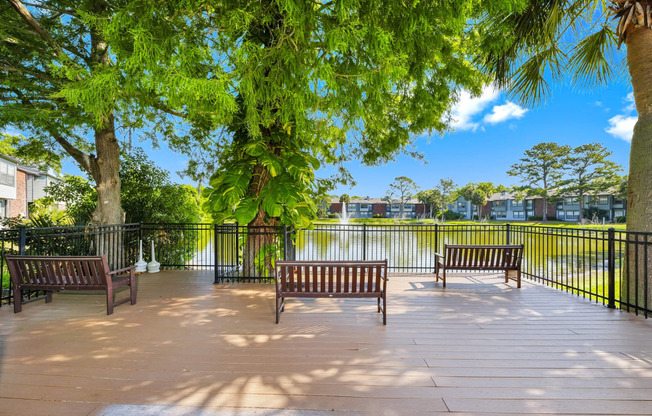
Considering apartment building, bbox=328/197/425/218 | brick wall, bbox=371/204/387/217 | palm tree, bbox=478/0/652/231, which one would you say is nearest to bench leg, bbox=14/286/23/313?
palm tree, bbox=478/0/652/231

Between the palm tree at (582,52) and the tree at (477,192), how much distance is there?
183ft

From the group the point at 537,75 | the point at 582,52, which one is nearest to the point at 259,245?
the point at 537,75

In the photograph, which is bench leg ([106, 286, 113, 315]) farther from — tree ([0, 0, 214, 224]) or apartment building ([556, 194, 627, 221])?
apartment building ([556, 194, 627, 221])

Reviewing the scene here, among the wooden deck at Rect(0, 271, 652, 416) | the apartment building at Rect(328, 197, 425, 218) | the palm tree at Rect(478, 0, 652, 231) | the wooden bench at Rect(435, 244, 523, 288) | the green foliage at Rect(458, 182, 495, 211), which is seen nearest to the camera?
the wooden deck at Rect(0, 271, 652, 416)

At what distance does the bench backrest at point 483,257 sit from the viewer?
19.9 ft

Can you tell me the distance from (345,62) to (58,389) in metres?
4.97

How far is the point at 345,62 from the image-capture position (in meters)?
4.93

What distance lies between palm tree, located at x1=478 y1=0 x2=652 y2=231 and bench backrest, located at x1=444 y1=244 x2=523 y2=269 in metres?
1.96

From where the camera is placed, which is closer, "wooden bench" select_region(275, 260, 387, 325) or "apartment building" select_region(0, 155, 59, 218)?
"wooden bench" select_region(275, 260, 387, 325)

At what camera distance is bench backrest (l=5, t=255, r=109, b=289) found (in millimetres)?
4480

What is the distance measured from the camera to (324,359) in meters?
3.09

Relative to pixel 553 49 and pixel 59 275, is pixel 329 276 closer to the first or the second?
pixel 59 275

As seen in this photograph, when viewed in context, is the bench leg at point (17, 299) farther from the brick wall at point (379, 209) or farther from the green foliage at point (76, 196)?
the brick wall at point (379, 209)

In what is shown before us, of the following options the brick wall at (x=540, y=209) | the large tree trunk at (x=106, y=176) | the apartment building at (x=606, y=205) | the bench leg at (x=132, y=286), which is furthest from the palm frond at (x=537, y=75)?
the brick wall at (x=540, y=209)
